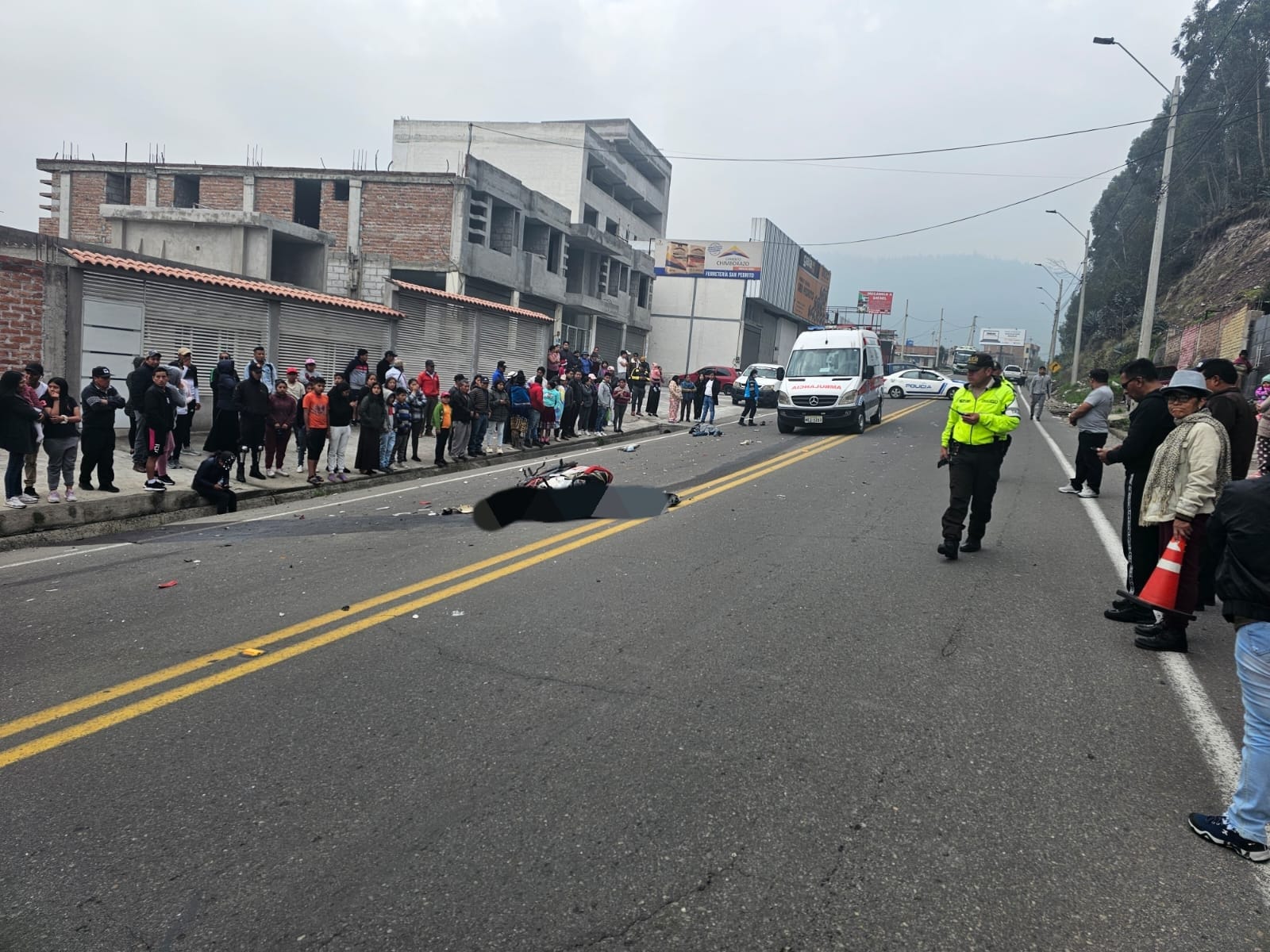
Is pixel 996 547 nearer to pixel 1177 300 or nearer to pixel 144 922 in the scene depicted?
pixel 144 922

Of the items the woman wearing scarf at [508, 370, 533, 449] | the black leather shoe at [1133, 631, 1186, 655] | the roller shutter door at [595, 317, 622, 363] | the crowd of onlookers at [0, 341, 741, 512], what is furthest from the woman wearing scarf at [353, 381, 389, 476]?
the roller shutter door at [595, 317, 622, 363]

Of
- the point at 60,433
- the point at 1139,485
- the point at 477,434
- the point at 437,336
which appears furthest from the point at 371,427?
the point at 1139,485

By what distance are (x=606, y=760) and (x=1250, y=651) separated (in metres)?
2.53

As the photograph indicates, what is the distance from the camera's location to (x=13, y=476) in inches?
370

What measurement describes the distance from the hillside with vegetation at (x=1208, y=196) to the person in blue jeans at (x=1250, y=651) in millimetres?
37419

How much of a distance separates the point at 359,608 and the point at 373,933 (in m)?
3.48

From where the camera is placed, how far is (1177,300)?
4362 cm

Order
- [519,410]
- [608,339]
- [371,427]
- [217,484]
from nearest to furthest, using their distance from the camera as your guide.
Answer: [217,484] → [371,427] → [519,410] → [608,339]

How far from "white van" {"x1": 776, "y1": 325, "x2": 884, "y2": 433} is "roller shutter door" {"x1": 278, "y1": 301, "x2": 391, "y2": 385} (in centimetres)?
927

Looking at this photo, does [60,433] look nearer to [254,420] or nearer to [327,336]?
[254,420]

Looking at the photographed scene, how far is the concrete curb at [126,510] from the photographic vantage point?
359 inches

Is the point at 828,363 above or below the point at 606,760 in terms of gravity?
above

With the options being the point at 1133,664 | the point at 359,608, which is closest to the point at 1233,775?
the point at 1133,664

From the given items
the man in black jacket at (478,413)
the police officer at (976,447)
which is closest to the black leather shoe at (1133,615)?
the police officer at (976,447)
